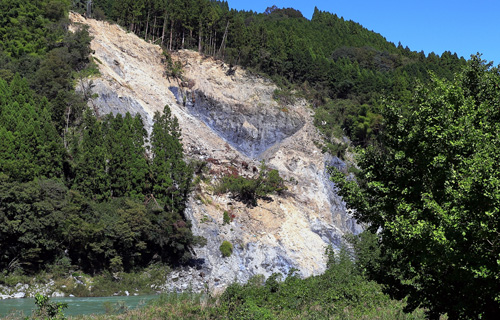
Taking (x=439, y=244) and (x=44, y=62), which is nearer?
(x=439, y=244)

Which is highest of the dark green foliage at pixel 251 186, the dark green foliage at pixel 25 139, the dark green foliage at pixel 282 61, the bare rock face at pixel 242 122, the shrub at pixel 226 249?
the dark green foliage at pixel 282 61

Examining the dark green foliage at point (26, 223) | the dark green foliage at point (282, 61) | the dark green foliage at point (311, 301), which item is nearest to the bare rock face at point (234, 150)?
the dark green foliage at point (282, 61)

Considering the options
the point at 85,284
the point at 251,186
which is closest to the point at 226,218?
the point at 251,186

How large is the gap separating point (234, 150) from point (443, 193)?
5770cm

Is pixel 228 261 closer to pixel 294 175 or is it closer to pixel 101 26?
pixel 294 175

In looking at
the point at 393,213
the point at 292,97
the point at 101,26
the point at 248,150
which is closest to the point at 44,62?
the point at 101,26

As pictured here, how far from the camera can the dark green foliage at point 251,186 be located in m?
62.8

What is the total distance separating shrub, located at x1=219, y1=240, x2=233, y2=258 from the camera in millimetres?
55469

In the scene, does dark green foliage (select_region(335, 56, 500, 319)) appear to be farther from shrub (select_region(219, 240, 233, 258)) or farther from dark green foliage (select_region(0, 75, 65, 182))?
dark green foliage (select_region(0, 75, 65, 182))

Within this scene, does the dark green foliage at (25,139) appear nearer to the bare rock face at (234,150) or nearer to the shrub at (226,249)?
the bare rock face at (234,150)

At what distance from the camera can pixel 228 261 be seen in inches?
2179

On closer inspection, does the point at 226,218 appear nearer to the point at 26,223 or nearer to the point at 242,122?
the point at 26,223

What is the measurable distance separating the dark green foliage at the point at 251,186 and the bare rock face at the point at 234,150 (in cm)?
102

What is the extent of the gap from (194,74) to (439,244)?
236 feet
